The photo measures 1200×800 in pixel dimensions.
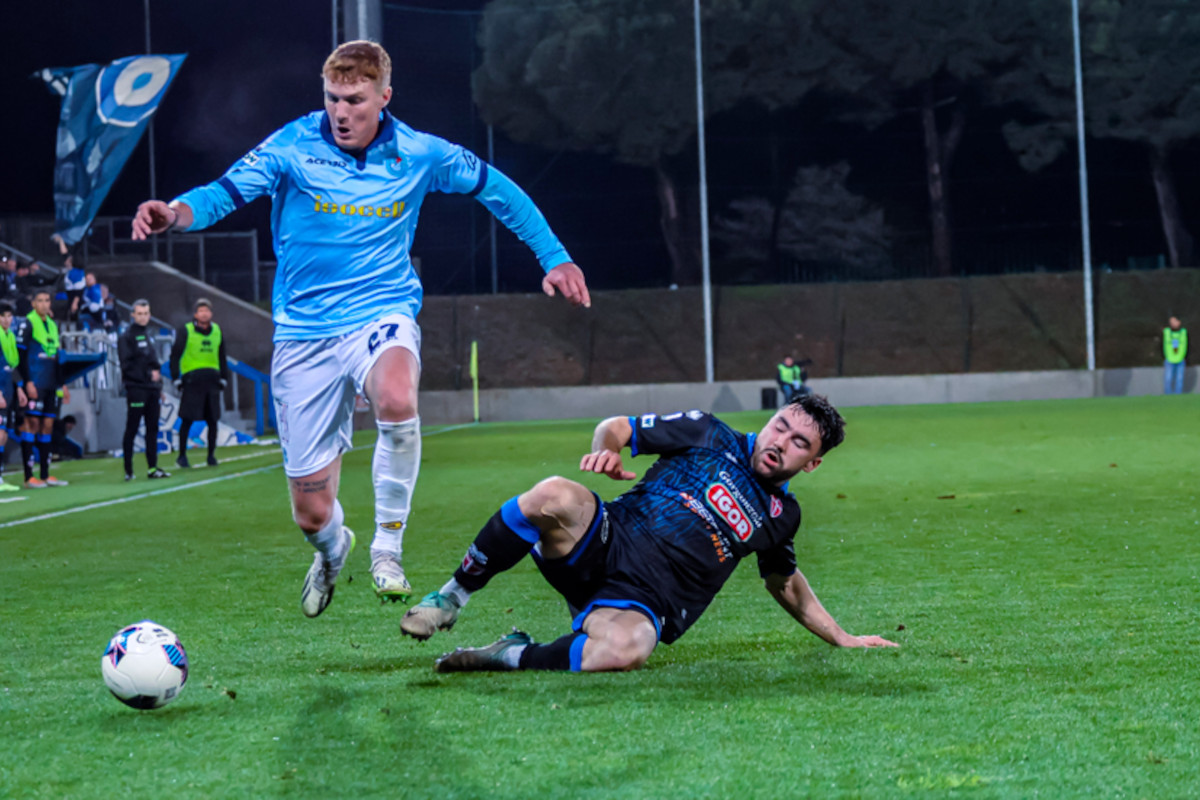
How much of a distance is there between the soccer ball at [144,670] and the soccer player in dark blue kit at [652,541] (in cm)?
64

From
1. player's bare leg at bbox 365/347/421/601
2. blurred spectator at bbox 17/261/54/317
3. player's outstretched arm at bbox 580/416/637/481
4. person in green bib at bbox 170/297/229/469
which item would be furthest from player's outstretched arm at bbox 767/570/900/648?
blurred spectator at bbox 17/261/54/317

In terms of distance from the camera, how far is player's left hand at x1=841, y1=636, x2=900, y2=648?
4.31 m

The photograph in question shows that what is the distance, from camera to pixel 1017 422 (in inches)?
773

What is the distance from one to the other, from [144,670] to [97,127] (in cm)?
1645

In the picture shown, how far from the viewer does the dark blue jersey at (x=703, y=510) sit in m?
4.12

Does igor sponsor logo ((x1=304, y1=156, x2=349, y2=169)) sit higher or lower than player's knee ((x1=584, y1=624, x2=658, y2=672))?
higher

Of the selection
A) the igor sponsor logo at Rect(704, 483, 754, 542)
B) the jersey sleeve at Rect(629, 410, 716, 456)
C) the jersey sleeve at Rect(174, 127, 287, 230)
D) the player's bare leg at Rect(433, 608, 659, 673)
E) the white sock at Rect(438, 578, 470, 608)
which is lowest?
the player's bare leg at Rect(433, 608, 659, 673)

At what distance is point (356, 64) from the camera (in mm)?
4766

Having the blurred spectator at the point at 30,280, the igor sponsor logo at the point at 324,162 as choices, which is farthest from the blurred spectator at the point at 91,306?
the igor sponsor logo at the point at 324,162

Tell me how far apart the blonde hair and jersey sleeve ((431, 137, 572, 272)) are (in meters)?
0.43

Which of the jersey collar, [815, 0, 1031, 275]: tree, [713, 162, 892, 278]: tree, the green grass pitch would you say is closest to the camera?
the green grass pitch

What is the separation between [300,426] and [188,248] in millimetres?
24972

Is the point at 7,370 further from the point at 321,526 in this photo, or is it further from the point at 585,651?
the point at 585,651

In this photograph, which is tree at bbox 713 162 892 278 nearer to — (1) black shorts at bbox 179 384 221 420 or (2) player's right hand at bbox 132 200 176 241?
(1) black shorts at bbox 179 384 221 420
